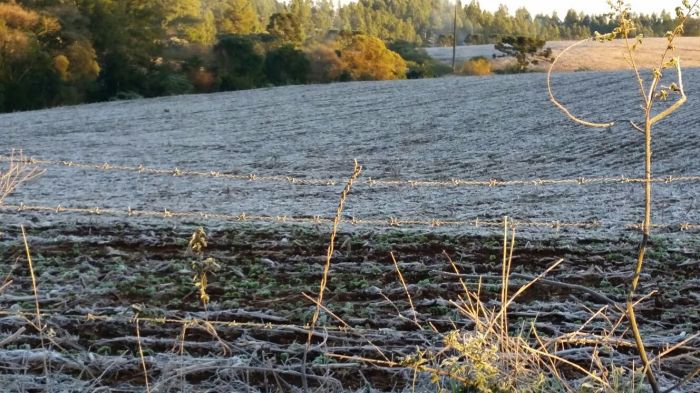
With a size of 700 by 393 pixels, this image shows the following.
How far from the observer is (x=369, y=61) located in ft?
135

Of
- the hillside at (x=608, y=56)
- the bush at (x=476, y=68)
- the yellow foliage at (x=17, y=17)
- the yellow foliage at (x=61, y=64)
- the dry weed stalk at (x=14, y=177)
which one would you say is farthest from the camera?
the bush at (x=476, y=68)

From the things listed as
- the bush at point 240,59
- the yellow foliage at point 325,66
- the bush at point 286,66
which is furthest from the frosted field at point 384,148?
the bush at point 240,59

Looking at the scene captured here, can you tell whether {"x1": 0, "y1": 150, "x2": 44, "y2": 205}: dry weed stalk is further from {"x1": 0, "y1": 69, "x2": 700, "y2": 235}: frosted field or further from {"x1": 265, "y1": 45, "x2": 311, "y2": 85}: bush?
{"x1": 265, "y1": 45, "x2": 311, "y2": 85}: bush

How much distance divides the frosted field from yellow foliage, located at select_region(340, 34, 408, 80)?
9380mm

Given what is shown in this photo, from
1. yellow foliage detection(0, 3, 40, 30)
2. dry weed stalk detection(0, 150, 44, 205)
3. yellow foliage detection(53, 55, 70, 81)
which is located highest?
yellow foliage detection(0, 3, 40, 30)

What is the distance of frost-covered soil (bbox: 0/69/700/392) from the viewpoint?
3.91 m

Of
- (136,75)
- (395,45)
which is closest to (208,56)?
(136,75)

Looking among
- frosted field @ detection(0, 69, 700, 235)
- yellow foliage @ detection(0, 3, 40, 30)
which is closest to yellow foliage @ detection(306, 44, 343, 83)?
Result: frosted field @ detection(0, 69, 700, 235)

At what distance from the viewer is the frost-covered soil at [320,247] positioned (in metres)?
3.91

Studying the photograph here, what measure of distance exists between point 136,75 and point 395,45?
56.0 ft

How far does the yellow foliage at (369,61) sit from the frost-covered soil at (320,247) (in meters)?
21.2

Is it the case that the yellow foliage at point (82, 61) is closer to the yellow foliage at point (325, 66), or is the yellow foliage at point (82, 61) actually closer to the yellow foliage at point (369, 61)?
the yellow foliage at point (325, 66)

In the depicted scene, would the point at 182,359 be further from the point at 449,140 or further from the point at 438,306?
the point at 449,140

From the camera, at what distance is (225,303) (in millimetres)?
4980
